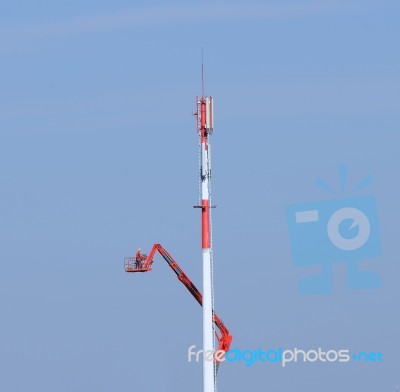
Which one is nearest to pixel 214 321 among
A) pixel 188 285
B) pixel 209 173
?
pixel 188 285

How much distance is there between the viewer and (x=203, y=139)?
100 metres

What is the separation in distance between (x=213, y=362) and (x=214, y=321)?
22.3ft

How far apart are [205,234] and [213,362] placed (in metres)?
7.69

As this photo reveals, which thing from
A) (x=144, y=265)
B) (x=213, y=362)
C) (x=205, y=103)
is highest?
(x=205, y=103)

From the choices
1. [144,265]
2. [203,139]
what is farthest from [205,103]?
[144,265]

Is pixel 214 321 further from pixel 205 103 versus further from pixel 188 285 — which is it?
pixel 205 103

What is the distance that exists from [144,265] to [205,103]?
12842mm

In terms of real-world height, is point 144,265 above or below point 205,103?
below

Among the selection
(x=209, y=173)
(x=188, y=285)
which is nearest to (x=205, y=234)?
(x=209, y=173)

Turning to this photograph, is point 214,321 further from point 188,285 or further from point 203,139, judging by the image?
point 203,139

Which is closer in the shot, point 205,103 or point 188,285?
point 205,103

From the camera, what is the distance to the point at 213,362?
100375 millimetres

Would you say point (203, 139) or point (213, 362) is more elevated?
point (203, 139)

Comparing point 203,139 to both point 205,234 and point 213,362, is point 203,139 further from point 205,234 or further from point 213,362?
point 213,362
